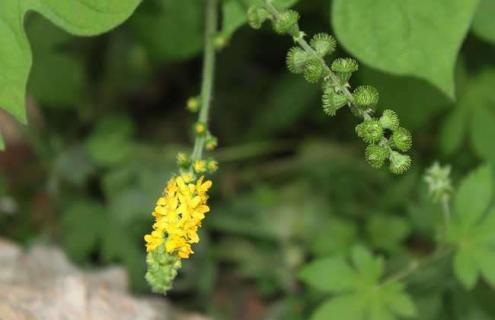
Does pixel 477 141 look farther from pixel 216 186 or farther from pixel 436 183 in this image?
pixel 216 186

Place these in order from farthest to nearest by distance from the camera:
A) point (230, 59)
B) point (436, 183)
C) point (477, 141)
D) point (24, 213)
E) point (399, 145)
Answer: point (230, 59), point (24, 213), point (477, 141), point (436, 183), point (399, 145)

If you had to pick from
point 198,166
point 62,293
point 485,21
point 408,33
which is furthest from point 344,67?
point 62,293

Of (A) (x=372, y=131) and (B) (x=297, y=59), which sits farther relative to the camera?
(B) (x=297, y=59)

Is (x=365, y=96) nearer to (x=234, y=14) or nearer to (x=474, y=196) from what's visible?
(x=234, y=14)

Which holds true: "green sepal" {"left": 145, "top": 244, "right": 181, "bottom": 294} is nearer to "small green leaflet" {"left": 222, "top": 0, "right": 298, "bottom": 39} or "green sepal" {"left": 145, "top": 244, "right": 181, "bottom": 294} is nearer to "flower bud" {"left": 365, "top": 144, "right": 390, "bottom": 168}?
"flower bud" {"left": 365, "top": 144, "right": 390, "bottom": 168}

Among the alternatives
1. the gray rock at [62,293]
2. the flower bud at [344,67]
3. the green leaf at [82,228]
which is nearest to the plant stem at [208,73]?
the flower bud at [344,67]

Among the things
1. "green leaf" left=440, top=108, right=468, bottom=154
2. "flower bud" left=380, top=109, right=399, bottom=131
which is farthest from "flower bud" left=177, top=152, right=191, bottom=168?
"green leaf" left=440, top=108, right=468, bottom=154

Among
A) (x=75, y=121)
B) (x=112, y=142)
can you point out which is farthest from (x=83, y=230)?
(x=75, y=121)
